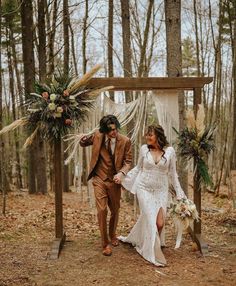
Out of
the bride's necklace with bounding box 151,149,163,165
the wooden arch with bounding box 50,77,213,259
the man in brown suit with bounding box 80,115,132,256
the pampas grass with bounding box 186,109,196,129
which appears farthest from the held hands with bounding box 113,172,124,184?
the pampas grass with bounding box 186,109,196,129

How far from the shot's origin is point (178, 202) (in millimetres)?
6488

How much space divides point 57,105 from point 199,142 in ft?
7.26

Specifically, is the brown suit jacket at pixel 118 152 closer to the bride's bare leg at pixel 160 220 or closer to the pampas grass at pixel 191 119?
the bride's bare leg at pixel 160 220

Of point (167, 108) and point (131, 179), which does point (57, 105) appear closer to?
point (131, 179)

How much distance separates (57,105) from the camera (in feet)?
21.5

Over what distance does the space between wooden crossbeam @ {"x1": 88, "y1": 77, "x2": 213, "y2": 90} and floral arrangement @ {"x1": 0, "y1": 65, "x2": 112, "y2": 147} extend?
20 centimetres

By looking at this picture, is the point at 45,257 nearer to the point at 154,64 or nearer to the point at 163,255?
the point at 163,255

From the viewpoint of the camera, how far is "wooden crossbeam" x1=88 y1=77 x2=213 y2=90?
6906 mm

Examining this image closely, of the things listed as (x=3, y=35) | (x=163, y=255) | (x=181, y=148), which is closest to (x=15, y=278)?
(x=163, y=255)

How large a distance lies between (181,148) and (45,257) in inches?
102

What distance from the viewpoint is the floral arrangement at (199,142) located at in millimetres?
6762

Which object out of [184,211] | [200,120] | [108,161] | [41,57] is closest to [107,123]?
[108,161]

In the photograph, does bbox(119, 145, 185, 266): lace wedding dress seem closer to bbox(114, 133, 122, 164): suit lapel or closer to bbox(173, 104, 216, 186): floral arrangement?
bbox(114, 133, 122, 164): suit lapel

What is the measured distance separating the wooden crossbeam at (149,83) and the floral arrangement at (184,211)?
186cm
